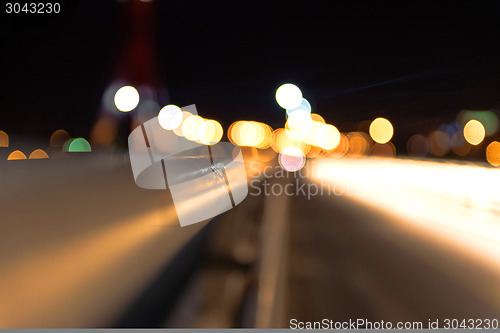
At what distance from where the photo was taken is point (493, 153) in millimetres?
43906

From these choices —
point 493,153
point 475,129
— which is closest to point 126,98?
point 475,129

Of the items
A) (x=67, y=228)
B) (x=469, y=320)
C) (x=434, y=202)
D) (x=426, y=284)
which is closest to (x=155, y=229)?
(x=67, y=228)

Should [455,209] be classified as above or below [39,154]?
below

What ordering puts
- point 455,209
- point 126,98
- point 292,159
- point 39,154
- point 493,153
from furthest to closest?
point 292,159, point 493,153, point 39,154, point 455,209, point 126,98

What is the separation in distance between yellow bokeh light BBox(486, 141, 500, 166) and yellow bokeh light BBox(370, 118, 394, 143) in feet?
34.7

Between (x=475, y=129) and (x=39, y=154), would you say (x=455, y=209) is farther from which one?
(x=475, y=129)

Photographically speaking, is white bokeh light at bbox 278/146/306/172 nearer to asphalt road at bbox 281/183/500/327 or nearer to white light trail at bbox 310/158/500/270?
white light trail at bbox 310/158/500/270

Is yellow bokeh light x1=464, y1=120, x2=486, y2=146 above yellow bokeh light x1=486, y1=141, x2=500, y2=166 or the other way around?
above

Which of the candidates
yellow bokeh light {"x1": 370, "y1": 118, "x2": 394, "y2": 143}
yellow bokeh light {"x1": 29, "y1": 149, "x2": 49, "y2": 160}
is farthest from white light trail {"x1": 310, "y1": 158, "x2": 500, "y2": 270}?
yellow bokeh light {"x1": 370, "y1": 118, "x2": 394, "y2": 143}

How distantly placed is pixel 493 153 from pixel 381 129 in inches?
473

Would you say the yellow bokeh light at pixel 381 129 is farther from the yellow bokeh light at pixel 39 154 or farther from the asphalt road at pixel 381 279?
the asphalt road at pixel 381 279

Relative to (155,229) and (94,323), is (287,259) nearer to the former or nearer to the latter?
(94,323)

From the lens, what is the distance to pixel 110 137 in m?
27.4

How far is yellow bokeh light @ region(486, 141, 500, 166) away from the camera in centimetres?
4159
